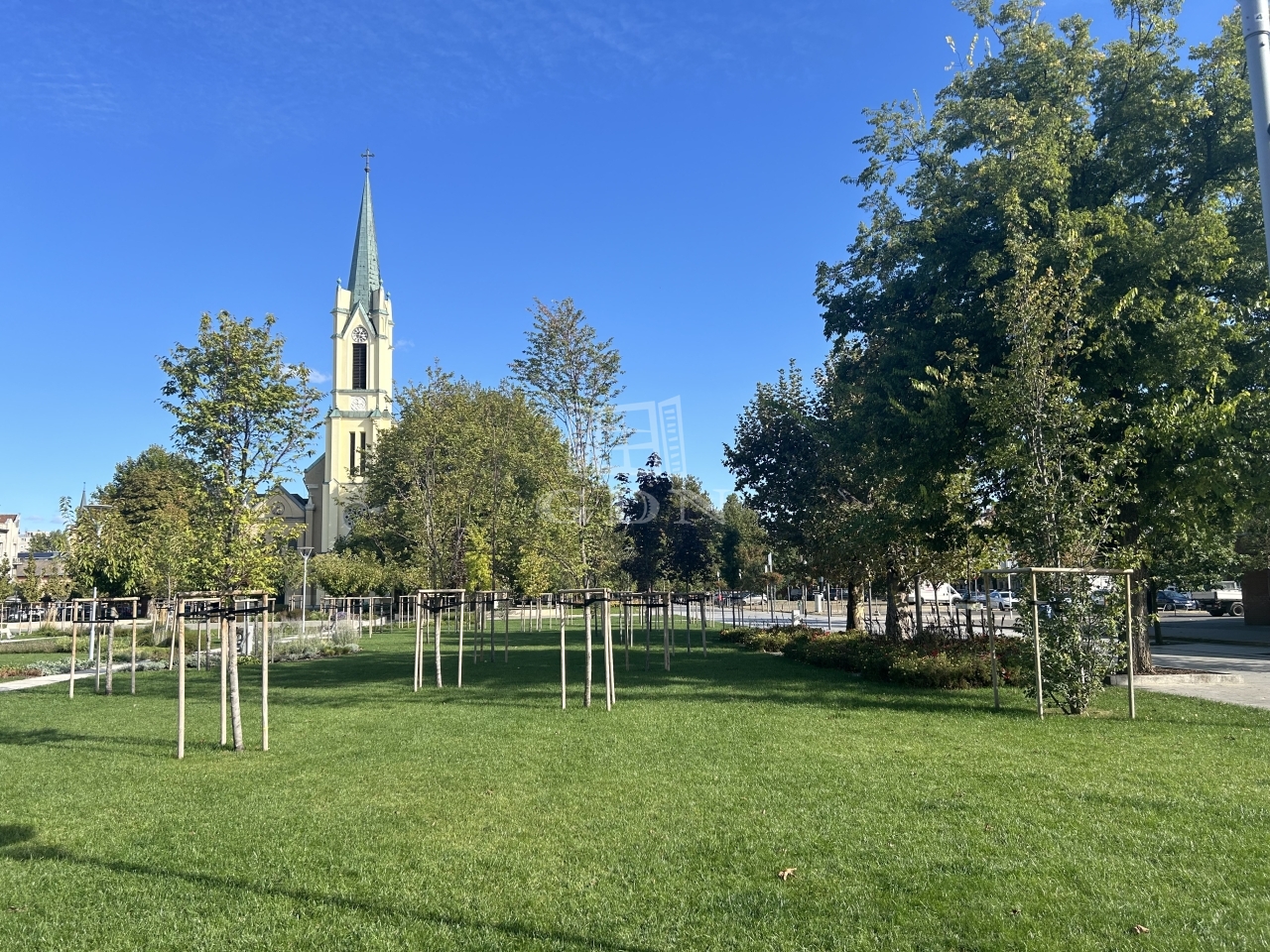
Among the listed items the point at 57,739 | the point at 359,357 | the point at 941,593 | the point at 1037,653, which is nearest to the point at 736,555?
the point at 941,593

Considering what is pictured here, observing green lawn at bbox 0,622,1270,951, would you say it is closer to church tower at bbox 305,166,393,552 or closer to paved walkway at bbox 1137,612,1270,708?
paved walkway at bbox 1137,612,1270,708

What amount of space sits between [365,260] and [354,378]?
11.4m

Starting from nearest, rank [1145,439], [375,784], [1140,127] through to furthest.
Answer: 1. [375,784]
2. [1145,439]
3. [1140,127]

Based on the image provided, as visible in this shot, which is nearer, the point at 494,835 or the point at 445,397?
the point at 494,835

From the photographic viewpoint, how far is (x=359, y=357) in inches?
2904

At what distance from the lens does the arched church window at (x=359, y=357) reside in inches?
2899

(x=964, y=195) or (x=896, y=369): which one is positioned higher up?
(x=964, y=195)

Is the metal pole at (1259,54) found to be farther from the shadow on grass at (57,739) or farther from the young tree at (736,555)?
the young tree at (736,555)

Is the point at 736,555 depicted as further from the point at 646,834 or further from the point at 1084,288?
the point at 646,834

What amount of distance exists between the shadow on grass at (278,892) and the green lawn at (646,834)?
0.08 ft

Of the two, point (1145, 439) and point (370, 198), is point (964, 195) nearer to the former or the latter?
point (1145, 439)

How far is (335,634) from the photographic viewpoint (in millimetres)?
28984

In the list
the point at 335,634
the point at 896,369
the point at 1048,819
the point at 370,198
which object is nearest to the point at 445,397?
the point at 335,634

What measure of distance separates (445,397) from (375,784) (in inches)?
1226
